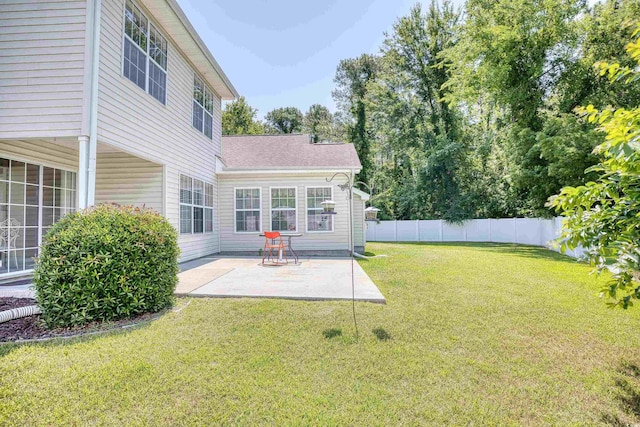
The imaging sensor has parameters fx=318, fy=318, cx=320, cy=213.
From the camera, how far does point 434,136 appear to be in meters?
Answer: 21.6

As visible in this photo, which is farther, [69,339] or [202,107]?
[202,107]

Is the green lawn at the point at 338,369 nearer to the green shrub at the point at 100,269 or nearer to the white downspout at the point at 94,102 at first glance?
the green shrub at the point at 100,269

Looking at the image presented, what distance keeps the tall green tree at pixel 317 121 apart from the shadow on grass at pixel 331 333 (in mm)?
26142

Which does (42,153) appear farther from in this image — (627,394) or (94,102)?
(627,394)

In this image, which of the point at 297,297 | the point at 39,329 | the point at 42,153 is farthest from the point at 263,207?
the point at 39,329

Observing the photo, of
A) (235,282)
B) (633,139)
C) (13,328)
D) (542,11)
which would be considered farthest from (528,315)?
(542,11)

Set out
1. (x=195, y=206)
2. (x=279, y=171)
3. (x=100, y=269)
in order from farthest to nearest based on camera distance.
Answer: (x=279, y=171) < (x=195, y=206) < (x=100, y=269)

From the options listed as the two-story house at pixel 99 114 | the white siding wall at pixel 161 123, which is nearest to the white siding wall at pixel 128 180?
the two-story house at pixel 99 114

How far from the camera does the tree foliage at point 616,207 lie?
6.30 feet

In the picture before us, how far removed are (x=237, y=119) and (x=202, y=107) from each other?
19064mm

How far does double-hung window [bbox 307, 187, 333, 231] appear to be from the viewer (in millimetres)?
10867

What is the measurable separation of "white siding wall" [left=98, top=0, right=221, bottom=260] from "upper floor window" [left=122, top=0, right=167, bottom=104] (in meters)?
0.18

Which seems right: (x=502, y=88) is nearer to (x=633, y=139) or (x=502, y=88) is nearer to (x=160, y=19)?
(x=160, y=19)

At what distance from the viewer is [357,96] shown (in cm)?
2673
